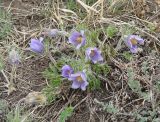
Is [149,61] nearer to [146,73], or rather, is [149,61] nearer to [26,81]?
[146,73]

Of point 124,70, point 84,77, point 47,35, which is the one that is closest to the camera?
point 84,77

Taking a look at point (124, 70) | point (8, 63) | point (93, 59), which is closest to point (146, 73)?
point (124, 70)

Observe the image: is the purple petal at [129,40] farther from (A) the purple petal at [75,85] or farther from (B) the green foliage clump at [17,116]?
(B) the green foliage clump at [17,116]

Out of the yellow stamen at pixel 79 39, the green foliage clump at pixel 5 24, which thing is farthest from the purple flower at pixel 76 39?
the green foliage clump at pixel 5 24

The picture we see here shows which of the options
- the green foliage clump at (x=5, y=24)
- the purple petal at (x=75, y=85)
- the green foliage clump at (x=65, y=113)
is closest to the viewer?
the green foliage clump at (x=65, y=113)

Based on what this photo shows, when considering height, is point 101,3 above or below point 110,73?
above

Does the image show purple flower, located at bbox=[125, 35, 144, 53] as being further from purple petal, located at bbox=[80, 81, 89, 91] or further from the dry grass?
purple petal, located at bbox=[80, 81, 89, 91]

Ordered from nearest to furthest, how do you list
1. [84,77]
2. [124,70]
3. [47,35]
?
1. [84,77]
2. [124,70]
3. [47,35]
